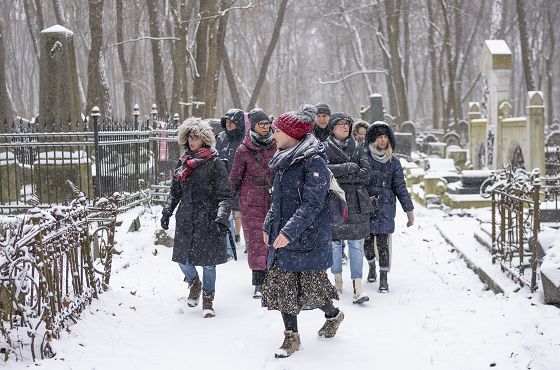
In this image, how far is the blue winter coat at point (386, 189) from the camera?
7684mm

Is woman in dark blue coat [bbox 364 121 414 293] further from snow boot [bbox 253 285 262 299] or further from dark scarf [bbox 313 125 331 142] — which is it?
snow boot [bbox 253 285 262 299]

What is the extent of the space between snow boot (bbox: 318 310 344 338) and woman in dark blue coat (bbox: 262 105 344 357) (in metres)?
0.35

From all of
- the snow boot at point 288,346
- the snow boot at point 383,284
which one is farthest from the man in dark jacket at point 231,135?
the snow boot at point 288,346

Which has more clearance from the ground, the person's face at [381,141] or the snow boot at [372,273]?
the person's face at [381,141]

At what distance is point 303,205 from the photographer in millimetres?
5230

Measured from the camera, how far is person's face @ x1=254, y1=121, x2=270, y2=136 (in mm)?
7383

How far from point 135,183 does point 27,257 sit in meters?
7.50

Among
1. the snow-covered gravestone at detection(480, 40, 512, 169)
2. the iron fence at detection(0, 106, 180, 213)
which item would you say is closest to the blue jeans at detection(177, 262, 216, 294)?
the iron fence at detection(0, 106, 180, 213)

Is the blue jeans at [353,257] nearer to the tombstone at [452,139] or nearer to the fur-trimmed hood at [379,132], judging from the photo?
the fur-trimmed hood at [379,132]

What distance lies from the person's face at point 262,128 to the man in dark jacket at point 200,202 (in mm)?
834

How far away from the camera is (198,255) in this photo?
652cm

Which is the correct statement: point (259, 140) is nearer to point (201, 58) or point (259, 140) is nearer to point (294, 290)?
point (294, 290)

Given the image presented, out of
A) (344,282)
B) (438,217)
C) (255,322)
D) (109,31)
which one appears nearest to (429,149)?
(438,217)

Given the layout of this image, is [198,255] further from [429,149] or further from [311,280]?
[429,149]
